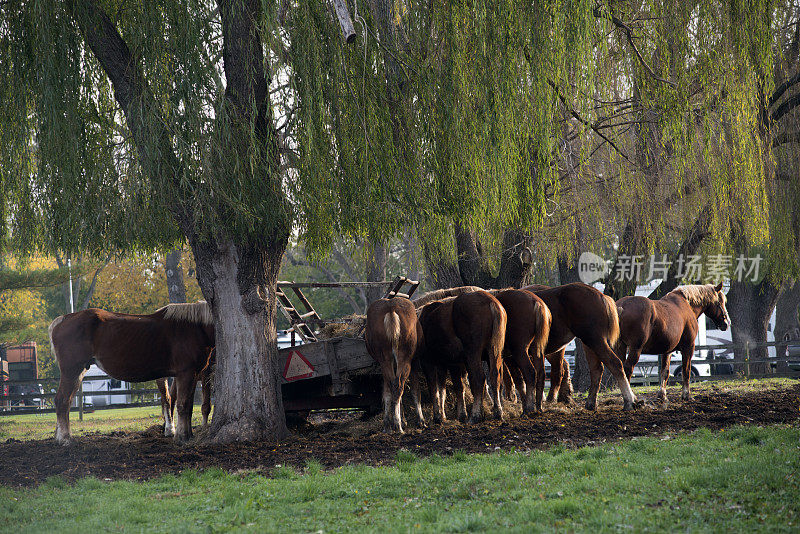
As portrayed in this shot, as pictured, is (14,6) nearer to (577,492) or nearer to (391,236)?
(391,236)

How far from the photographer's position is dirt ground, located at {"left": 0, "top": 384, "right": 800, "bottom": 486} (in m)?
8.12

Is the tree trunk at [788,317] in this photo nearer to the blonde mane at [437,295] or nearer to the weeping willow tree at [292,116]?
the weeping willow tree at [292,116]

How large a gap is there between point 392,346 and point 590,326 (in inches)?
119

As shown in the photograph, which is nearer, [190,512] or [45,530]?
[45,530]

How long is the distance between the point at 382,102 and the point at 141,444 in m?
6.05

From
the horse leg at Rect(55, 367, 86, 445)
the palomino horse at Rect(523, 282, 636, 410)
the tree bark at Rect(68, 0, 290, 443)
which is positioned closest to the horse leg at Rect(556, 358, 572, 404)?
the palomino horse at Rect(523, 282, 636, 410)

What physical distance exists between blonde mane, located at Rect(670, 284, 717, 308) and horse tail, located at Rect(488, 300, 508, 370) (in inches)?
179

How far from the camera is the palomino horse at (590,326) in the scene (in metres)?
10.4

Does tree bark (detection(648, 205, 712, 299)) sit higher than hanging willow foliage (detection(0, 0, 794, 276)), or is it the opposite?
hanging willow foliage (detection(0, 0, 794, 276))

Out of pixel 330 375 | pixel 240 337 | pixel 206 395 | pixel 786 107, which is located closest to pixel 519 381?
pixel 330 375

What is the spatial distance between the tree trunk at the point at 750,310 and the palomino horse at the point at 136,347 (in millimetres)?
18025

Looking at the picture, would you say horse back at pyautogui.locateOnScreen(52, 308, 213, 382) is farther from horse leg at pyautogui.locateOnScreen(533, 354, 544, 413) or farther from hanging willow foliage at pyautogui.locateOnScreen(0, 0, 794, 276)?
horse leg at pyautogui.locateOnScreen(533, 354, 544, 413)

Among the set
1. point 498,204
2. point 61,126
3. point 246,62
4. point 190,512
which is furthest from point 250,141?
point 190,512

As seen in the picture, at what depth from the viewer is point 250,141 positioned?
878 centimetres
